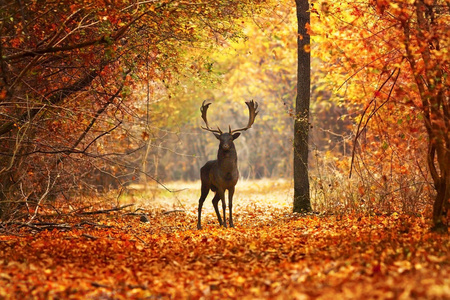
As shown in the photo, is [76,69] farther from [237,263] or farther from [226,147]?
[237,263]

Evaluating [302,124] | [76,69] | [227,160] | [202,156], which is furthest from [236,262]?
[302,124]

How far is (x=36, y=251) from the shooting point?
8031 mm

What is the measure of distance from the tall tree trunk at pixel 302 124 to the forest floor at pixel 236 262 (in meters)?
2.47

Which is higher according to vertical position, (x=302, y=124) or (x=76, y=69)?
(x=76, y=69)

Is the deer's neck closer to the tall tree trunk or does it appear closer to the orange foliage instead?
the orange foliage

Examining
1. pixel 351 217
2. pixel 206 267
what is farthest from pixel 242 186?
pixel 206 267

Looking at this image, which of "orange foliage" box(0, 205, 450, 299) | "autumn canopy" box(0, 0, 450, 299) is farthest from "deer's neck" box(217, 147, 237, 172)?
"orange foliage" box(0, 205, 450, 299)

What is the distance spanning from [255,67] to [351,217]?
24818mm

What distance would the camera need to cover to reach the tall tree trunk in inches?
529

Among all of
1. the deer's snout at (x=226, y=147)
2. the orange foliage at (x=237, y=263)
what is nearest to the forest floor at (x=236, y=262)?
the orange foliage at (x=237, y=263)

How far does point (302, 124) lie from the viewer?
13445mm

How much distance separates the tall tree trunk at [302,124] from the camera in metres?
13.4

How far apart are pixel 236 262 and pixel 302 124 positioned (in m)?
6.78

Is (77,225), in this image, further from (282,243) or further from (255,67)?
(255,67)
